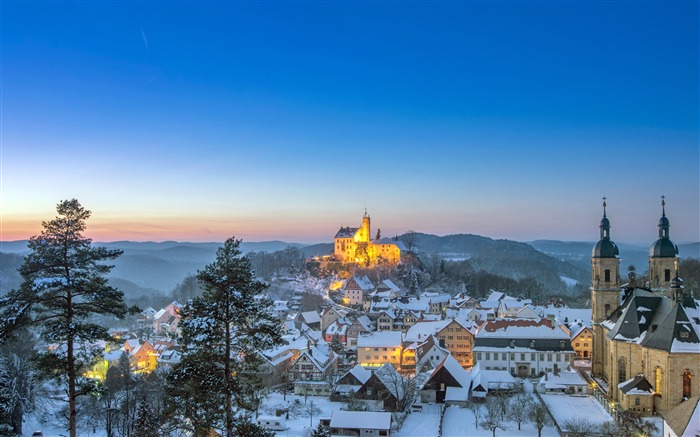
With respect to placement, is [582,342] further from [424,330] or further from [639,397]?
[639,397]

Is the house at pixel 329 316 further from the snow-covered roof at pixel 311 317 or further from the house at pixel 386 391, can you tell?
the house at pixel 386 391

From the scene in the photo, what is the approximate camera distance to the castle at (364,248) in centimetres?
12288

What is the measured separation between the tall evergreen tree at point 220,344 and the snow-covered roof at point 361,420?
72.6 feet

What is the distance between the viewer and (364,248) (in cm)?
12638

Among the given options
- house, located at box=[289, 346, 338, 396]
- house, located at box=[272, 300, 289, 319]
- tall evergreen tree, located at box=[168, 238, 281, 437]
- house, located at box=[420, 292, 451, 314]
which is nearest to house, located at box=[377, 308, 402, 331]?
house, located at box=[420, 292, 451, 314]

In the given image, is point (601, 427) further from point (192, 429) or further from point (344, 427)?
point (192, 429)

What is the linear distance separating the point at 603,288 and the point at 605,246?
384 centimetres

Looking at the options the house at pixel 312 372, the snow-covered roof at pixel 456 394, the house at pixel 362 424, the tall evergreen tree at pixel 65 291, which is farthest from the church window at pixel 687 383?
the tall evergreen tree at pixel 65 291

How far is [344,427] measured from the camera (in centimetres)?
3428

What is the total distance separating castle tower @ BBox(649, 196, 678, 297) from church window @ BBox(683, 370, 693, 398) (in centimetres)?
1566

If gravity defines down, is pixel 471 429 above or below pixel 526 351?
below

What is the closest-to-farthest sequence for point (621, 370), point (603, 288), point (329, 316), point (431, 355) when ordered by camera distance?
point (621, 370), point (603, 288), point (431, 355), point (329, 316)

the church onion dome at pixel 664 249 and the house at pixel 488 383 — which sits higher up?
the church onion dome at pixel 664 249

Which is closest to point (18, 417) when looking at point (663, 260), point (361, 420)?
point (361, 420)
